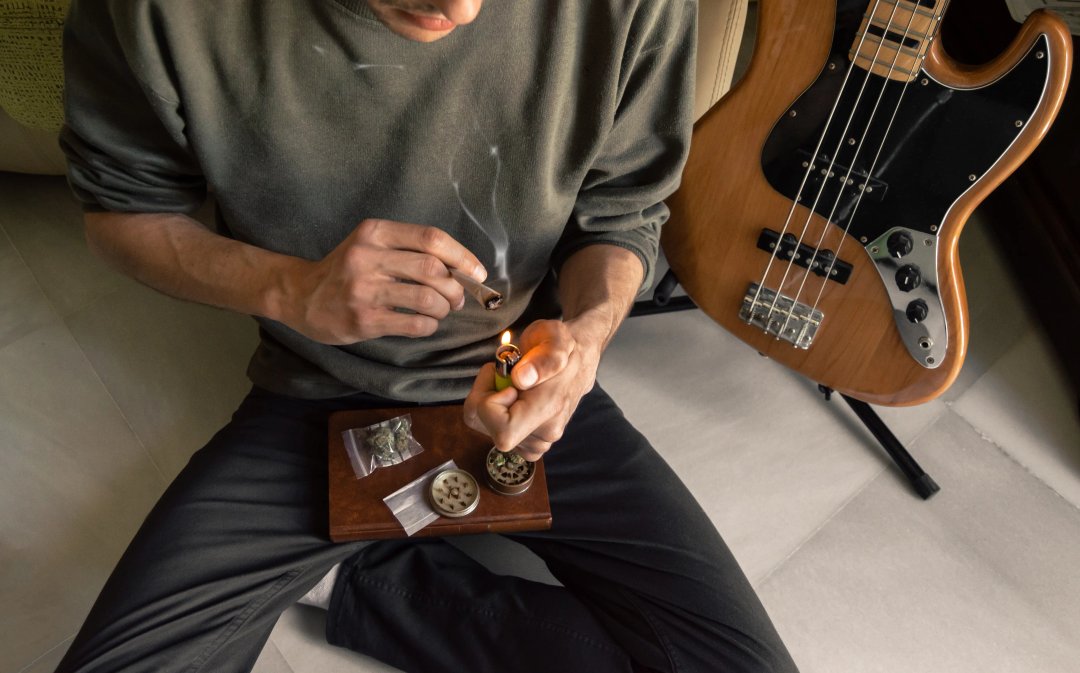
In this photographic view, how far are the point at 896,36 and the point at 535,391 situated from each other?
2.61 ft

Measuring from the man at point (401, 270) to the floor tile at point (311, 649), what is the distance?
0.06m

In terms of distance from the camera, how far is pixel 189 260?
39.2 inches

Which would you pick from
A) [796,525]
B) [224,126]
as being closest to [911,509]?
[796,525]

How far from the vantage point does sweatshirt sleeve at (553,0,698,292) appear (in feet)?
3.13

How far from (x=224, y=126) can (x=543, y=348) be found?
1.45 ft

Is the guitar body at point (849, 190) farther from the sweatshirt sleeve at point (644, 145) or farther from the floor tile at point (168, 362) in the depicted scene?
the floor tile at point (168, 362)

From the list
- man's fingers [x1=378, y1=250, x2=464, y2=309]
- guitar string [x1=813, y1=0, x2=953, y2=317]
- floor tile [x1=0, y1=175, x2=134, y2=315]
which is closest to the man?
man's fingers [x1=378, y1=250, x2=464, y2=309]

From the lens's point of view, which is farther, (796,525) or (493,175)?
(796,525)

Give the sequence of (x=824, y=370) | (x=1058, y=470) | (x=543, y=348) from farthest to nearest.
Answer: (x=1058, y=470) < (x=824, y=370) < (x=543, y=348)

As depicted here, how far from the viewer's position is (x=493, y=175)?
0.98m

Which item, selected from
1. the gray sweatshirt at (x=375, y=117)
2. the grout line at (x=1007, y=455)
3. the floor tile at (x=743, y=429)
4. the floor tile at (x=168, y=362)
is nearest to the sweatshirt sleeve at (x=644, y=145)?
the gray sweatshirt at (x=375, y=117)

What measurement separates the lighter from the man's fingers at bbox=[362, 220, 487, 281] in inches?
4.0

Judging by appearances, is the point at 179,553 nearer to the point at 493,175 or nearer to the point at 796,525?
the point at 493,175

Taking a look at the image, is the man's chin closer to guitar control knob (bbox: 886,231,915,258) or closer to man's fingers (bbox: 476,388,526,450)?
man's fingers (bbox: 476,388,526,450)
